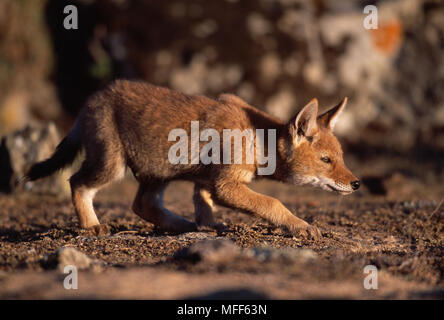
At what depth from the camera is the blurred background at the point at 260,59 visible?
11.8m

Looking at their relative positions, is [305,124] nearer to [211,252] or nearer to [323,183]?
[323,183]

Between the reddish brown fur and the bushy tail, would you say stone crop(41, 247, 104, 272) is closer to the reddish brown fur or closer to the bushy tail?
the reddish brown fur

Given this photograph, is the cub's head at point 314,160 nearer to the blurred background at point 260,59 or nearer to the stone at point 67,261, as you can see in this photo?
the stone at point 67,261

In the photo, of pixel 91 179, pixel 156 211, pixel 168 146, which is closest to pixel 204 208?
pixel 156 211

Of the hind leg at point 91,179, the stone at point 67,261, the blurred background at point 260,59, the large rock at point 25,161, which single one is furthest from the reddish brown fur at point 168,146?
the blurred background at point 260,59

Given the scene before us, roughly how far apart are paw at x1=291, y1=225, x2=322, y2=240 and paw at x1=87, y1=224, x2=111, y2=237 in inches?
80.3

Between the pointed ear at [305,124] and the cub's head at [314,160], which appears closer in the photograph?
the pointed ear at [305,124]

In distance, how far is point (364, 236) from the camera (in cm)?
522

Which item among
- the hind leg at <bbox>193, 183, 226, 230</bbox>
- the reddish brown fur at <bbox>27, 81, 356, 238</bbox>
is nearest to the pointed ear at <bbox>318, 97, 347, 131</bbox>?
the reddish brown fur at <bbox>27, 81, 356, 238</bbox>

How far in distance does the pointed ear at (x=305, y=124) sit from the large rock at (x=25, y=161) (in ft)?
15.2

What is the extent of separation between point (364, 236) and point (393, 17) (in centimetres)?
901
